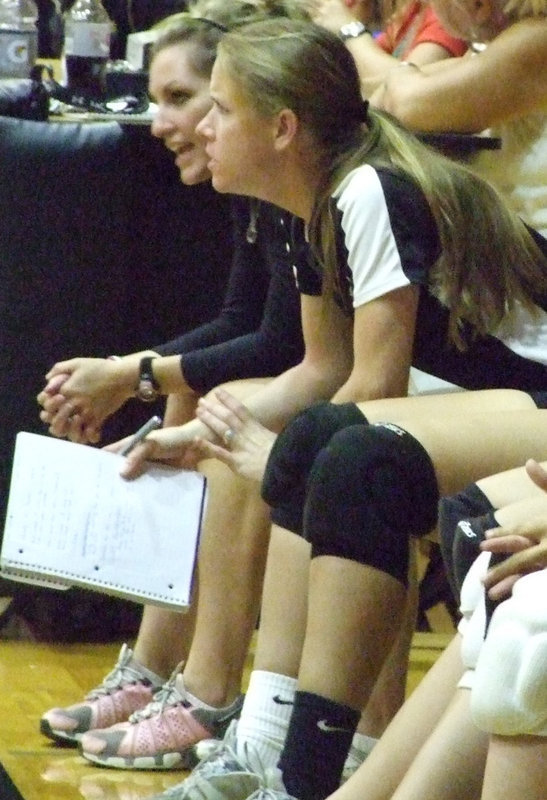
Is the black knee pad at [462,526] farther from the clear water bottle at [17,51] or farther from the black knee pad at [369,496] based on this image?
the clear water bottle at [17,51]

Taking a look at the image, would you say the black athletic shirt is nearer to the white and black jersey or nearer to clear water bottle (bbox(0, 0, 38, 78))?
the white and black jersey

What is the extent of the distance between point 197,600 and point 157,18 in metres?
1.99

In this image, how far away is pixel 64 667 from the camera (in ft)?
8.18

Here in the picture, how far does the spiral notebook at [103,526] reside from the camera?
190 centimetres

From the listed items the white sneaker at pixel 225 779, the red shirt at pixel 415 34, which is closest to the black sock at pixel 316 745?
the white sneaker at pixel 225 779

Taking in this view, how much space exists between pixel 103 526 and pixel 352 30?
3.35ft

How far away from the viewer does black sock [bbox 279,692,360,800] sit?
1556mm

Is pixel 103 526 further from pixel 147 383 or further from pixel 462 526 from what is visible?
pixel 462 526

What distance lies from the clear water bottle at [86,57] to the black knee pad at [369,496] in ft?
4.63

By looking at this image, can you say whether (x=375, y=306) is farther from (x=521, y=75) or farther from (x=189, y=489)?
(x=521, y=75)

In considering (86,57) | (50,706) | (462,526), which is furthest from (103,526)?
(86,57)

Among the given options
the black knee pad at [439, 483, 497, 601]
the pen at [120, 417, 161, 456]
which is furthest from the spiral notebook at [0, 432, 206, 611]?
the black knee pad at [439, 483, 497, 601]

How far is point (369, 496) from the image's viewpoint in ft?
5.00

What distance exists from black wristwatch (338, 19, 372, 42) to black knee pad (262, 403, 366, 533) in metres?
1.05
